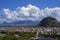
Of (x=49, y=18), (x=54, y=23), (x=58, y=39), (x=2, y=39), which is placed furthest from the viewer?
(x=49, y=18)

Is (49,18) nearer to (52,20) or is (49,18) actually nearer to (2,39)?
(52,20)

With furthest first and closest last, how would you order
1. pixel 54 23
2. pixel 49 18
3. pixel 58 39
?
1. pixel 49 18
2. pixel 54 23
3. pixel 58 39

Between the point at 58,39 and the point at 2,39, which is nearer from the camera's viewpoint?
the point at 2,39

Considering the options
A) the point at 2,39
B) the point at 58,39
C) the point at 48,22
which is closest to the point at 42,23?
the point at 48,22

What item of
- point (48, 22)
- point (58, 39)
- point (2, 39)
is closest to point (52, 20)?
point (48, 22)

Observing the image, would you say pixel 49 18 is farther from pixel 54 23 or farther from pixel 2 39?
pixel 2 39

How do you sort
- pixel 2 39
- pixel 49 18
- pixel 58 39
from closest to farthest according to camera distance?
pixel 2 39 < pixel 58 39 < pixel 49 18

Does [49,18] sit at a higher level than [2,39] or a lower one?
higher

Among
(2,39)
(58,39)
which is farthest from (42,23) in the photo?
(2,39)

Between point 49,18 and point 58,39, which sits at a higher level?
point 49,18

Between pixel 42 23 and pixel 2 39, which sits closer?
pixel 2 39
